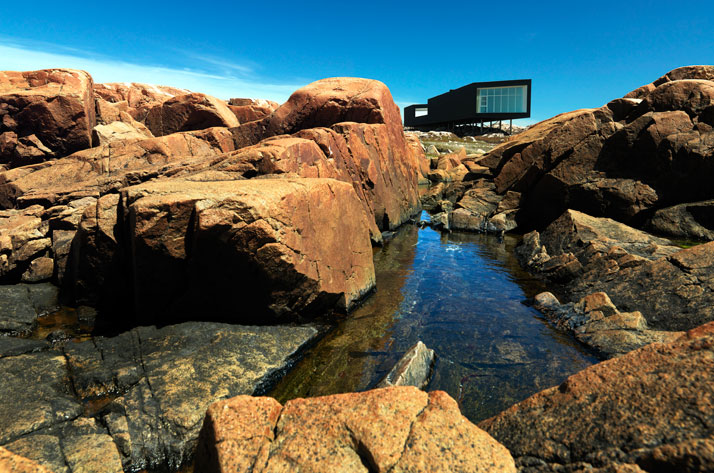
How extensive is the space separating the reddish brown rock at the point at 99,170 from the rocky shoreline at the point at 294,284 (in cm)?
9

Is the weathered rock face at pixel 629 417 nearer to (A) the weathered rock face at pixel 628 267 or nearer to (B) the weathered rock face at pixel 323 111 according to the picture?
(A) the weathered rock face at pixel 628 267

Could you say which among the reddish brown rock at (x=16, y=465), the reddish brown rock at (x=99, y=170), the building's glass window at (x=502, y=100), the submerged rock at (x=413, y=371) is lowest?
the submerged rock at (x=413, y=371)

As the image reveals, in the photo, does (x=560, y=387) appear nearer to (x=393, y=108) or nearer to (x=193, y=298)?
(x=193, y=298)

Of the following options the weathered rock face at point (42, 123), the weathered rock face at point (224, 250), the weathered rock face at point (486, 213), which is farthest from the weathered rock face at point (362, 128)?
the weathered rock face at point (224, 250)

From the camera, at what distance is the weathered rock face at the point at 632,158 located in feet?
40.0

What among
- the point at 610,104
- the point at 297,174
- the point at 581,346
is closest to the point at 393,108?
the point at 610,104

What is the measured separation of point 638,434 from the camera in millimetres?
2527

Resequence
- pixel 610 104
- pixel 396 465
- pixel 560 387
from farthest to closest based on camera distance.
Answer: pixel 610 104 < pixel 560 387 < pixel 396 465

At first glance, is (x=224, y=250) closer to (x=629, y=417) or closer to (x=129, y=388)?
(x=129, y=388)

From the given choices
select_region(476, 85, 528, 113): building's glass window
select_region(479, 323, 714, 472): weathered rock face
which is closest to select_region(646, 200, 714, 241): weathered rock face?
select_region(479, 323, 714, 472): weathered rock face

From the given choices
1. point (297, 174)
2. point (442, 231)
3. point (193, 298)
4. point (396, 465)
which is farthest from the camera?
point (442, 231)

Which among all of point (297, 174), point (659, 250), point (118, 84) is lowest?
point (659, 250)

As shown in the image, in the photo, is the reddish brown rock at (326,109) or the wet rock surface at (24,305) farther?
the reddish brown rock at (326,109)

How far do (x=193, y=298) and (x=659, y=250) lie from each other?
10816 mm
